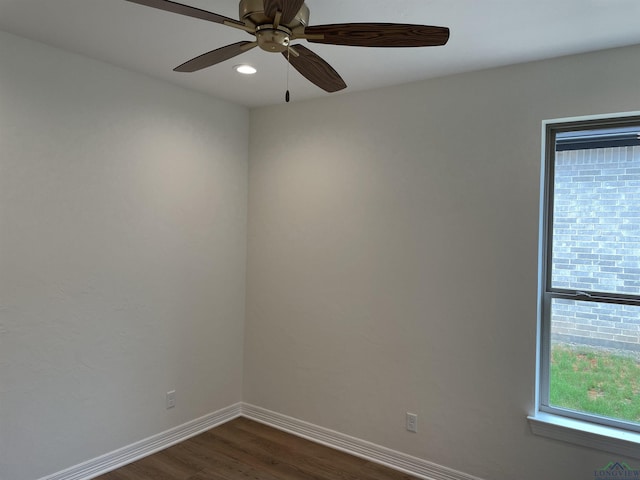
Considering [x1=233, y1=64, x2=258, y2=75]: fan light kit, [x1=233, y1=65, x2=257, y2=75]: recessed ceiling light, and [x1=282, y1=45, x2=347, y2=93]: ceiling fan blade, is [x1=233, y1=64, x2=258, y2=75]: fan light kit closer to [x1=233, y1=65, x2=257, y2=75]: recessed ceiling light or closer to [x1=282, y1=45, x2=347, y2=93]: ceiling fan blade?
[x1=233, y1=65, x2=257, y2=75]: recessed ceiling light

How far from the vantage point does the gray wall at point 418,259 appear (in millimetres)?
2641

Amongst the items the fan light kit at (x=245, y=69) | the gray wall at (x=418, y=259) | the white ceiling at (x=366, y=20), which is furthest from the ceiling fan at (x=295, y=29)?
the gray wall at (x=418, y=259)

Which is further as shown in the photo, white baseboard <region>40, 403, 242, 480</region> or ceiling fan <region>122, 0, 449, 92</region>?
white baseboard <region>40, 403, 242, 480</region>

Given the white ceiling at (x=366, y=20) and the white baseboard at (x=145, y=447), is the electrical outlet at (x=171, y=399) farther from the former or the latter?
the white ceiling at (x=366, y=20)

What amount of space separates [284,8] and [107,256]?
2107mm

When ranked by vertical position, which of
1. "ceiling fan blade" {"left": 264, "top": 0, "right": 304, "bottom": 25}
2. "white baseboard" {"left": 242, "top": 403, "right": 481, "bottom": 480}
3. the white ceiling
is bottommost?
"white baseboard" {"left": 242, "top": 403, "right": 481, "bottom": 480}

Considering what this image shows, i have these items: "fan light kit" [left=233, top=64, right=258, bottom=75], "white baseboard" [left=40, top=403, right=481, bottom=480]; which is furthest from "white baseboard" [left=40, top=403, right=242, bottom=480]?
"fan light kit" [left=233, top=64, right=258, bottom=75]

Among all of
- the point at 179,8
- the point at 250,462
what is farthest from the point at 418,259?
the point at 179,8

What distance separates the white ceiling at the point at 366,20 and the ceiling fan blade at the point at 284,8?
0.60 metres

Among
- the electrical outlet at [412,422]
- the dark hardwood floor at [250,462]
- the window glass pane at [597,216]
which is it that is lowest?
the dark hardwood floor at [250,462]

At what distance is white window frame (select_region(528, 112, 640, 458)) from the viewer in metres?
2.43

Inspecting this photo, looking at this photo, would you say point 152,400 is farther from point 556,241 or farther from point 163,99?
point 556,241

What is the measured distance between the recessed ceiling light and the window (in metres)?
1.83

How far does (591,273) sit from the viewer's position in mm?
2580
